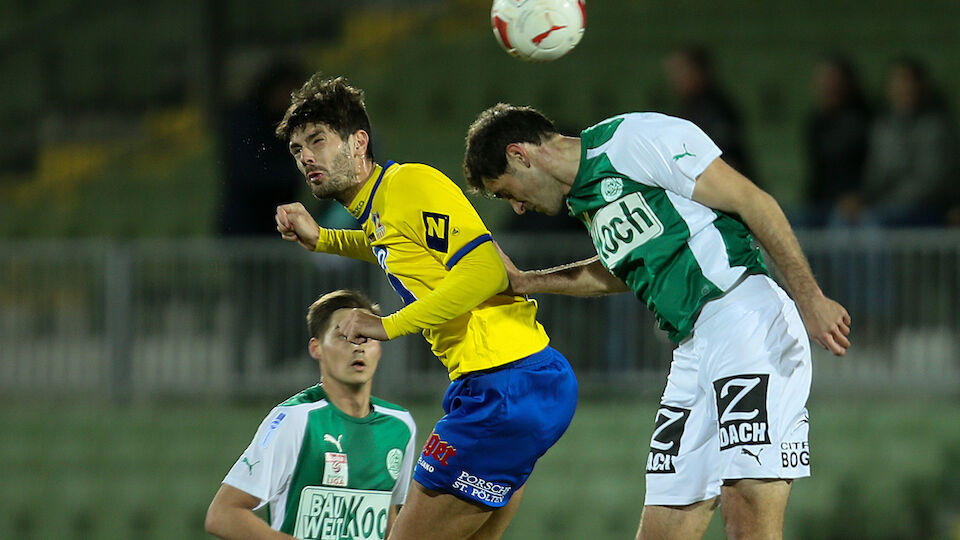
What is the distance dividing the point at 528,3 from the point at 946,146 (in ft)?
14.2

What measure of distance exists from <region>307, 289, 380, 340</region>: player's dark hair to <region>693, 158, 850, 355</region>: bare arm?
4.47ft

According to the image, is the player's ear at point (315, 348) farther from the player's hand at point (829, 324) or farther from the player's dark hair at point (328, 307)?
the player's hand at point (829, 324)

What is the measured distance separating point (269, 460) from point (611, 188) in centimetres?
147

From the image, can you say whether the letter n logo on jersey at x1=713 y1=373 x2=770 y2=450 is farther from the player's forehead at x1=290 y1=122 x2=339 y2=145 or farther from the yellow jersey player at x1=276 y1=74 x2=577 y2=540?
the player's forehead at x1=290 y1=122 x2=339 y2=145

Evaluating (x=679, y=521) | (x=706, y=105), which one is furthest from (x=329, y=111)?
(x=706, y=105)

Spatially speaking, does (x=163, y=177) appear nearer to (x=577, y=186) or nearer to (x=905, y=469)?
(x=905, y=469)

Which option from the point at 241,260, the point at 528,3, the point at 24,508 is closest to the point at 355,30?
the point at 241,260

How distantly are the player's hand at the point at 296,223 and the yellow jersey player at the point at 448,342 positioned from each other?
0.19 metres

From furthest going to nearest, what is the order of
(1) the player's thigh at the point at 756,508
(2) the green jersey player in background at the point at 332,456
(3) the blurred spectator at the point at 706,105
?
(3) the blurred spectator at the point at 706,105 → (2) the green jersey player in background at the point at 332,456 → (1) the player's thigh at the point at 756,508

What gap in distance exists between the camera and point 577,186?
166 inches

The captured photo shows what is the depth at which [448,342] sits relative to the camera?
4406 mm

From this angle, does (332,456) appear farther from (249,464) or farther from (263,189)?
(263,189)

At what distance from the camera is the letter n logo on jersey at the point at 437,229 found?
4195mm

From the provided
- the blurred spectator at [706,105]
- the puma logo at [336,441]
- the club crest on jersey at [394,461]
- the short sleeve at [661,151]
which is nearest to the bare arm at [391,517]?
the club crest on jersey at [394,461]
